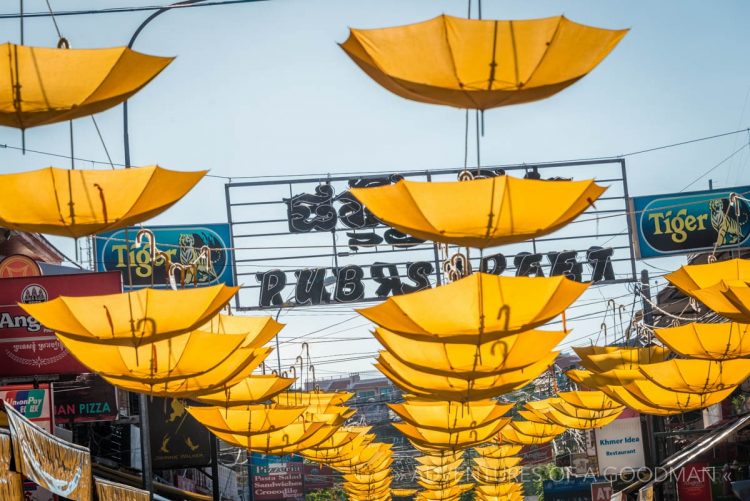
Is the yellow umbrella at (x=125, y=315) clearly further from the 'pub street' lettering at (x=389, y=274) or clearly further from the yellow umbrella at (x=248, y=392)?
the 'pub street' lettering at (x=389, y=274)

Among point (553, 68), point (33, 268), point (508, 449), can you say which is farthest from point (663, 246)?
point (553, 68)

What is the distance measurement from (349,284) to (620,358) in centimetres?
937

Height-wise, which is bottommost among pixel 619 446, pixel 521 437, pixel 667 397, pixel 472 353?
pixel 619 446

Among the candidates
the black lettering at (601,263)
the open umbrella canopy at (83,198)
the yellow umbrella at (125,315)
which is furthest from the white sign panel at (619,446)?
the open umbrella canopy at (83,198)

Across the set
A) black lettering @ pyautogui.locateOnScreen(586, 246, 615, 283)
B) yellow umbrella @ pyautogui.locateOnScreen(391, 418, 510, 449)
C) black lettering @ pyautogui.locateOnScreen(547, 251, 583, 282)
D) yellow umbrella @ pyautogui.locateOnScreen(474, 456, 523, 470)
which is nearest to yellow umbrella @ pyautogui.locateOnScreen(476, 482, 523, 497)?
yellow umbrella @ pyautogui.locateOnScreen(474, 456, 523, 470)

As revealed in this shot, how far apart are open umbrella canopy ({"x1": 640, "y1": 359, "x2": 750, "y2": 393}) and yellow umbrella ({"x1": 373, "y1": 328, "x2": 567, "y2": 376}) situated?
11.7 ft

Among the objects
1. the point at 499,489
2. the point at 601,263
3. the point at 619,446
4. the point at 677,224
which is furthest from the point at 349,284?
the point at 499,489

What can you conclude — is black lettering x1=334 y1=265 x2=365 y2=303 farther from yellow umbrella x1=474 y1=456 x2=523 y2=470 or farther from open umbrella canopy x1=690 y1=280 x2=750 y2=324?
open umbrella canopy x1=690 y1=280 x2=750 y2=324

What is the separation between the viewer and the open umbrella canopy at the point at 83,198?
8391 mm

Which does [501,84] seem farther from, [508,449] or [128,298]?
[508,449]

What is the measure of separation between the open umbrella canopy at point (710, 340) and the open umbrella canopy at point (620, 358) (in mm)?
2735

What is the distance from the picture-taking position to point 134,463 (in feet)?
78.0

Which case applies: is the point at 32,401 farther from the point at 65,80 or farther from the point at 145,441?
the point at 65,80

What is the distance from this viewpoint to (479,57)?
25.1ft
